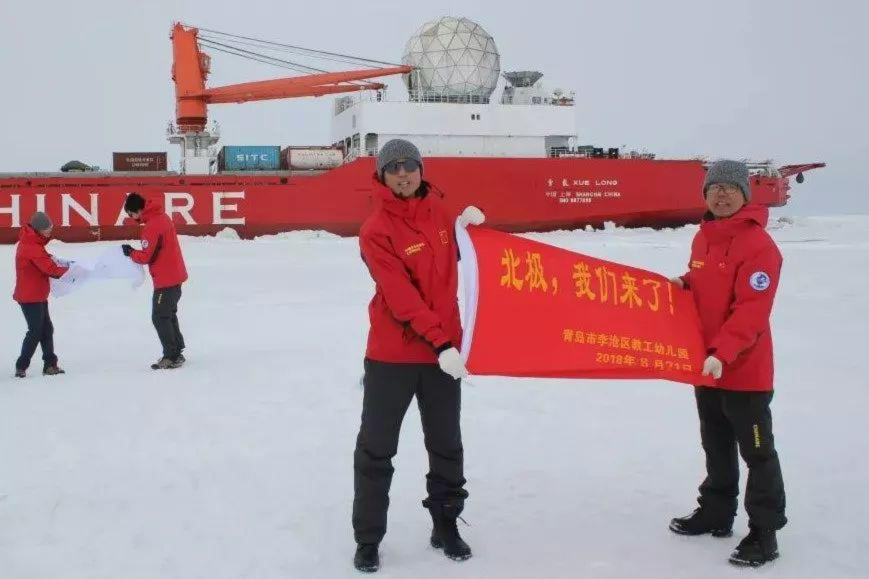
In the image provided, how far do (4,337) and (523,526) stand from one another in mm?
7575

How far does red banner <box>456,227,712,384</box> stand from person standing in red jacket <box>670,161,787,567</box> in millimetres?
136

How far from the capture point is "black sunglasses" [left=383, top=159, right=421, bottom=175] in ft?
10.5

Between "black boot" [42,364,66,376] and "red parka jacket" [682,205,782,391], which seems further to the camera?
"black boot" [42,364,66,376]

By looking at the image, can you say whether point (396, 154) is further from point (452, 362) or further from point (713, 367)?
point (713, 367)

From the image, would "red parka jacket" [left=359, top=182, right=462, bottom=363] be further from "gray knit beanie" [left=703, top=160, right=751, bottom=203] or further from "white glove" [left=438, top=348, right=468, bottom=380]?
"gray knit beanie" [left=703, top=160, right=751, bottom=203]

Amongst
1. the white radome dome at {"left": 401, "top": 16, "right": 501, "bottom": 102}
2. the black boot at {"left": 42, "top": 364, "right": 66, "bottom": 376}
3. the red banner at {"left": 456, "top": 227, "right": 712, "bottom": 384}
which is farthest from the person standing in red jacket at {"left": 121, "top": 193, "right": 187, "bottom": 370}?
the white radome dome at {"left": 401, "top": 16, "right": 501, "bottom": 102}

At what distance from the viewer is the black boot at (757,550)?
3223 mm

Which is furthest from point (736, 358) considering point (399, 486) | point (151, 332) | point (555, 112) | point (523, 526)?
point (555, 112)

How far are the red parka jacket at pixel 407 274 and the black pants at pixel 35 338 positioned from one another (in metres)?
5.06

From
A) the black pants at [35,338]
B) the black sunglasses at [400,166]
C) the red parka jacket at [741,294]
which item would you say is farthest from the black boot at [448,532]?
the black pants at [35,338]

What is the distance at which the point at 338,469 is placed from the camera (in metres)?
4.36

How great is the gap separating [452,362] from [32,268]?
5659 millimetres

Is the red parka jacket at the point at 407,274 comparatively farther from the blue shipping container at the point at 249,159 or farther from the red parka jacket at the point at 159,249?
the blue shipping container at the point at 249,159

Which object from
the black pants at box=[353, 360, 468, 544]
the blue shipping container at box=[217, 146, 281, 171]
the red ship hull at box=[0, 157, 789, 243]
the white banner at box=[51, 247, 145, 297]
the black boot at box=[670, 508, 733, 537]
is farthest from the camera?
the blue shipping container at box=[217, 146, 281, 171]
